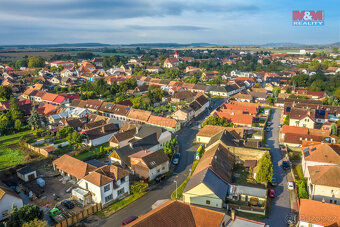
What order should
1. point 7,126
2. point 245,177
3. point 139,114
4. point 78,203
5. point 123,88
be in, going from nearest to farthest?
1. point 78,203
2. point 245,177
3. point 7,126
4. point 139,114
5. point 123,88

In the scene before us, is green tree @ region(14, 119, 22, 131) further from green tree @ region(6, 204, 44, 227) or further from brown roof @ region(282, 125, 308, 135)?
brown roof @ region(282, 125, 308, 135)

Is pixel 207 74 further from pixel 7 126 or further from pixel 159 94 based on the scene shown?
pixel 7 126

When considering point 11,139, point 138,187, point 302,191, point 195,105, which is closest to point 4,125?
point 11,139

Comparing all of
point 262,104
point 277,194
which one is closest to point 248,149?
point 277,194

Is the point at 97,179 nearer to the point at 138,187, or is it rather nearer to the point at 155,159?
the point at 138,187

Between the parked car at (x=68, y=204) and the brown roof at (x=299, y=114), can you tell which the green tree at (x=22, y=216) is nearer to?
the parked car at (x=68, y=204)

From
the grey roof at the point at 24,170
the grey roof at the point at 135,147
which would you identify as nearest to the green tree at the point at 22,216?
the grey roof at the point at 24,170
